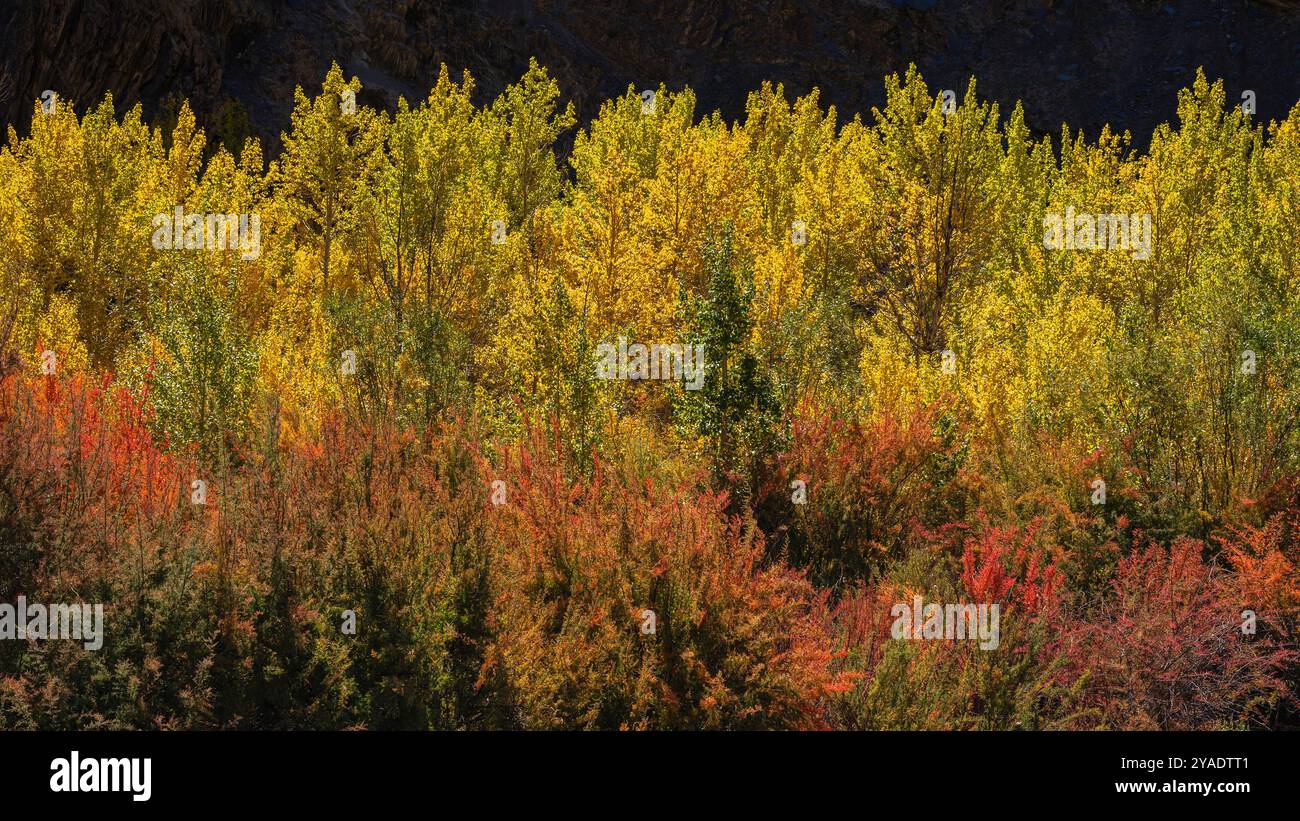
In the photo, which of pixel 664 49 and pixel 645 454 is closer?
pixel 645 454

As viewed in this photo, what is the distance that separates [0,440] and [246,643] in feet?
7.54

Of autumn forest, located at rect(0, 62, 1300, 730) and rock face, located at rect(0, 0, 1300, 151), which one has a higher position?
rock face, located at rect(0, 0, 1300, 151)

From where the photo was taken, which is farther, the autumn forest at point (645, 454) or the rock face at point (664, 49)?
the rock face at point (664, 49)

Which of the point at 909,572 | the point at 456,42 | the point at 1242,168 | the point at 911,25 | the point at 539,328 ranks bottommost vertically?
the point at 909,572

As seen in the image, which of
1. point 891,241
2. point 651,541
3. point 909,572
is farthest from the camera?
point 891,241

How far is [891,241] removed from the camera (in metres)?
17.2

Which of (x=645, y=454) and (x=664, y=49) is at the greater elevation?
(x=664, y=49)

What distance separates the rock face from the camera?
141 feet

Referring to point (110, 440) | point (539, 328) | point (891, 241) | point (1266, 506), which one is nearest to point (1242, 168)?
point (891, 241)

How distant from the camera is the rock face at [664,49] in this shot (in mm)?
42906

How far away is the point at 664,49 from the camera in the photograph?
211 ft

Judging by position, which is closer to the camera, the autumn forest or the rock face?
the autumn forest

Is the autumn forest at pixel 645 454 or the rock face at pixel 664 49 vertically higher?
the rock face at pixel 664 49

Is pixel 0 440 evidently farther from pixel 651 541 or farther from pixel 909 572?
pixel 909 572
